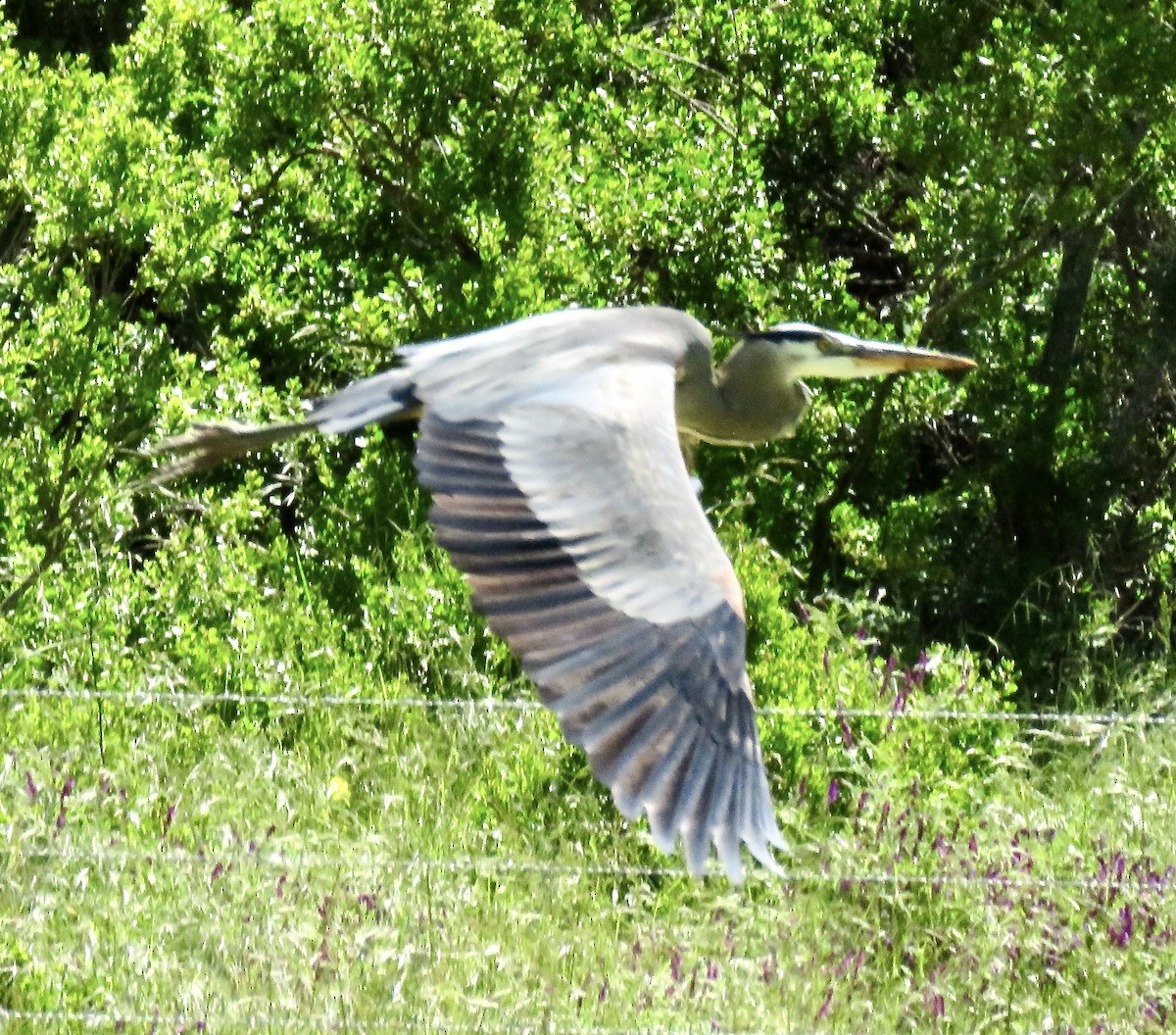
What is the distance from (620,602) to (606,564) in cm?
10

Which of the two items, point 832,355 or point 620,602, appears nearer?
point 620,602

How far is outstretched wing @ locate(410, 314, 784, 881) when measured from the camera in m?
3.32

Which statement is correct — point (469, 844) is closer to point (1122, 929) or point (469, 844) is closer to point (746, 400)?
point (746, 400)

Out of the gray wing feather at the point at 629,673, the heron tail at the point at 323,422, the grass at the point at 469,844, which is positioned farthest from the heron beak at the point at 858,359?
the gray wing feather at the point at 629,673

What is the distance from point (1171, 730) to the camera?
6.31m

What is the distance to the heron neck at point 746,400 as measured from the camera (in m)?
5.43

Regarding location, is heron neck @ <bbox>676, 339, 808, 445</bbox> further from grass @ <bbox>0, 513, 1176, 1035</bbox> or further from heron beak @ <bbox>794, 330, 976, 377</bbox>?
grass @ <bbox>0, 513, 1176, 1035</bbox>

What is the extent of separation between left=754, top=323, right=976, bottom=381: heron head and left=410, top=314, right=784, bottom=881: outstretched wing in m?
1.53

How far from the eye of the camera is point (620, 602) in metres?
3.52

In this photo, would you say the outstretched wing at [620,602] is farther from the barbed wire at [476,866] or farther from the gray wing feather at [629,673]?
the barbed wire at [476,866]

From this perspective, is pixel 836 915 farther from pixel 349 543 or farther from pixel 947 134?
pixel 947 134

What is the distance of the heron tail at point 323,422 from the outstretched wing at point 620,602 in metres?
0.53

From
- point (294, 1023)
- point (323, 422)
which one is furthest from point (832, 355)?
point (294, 1023)

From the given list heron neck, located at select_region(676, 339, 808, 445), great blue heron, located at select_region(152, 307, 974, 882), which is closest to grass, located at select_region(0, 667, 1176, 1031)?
great blue heron, located at select_region(152, 307, 974, 882)
